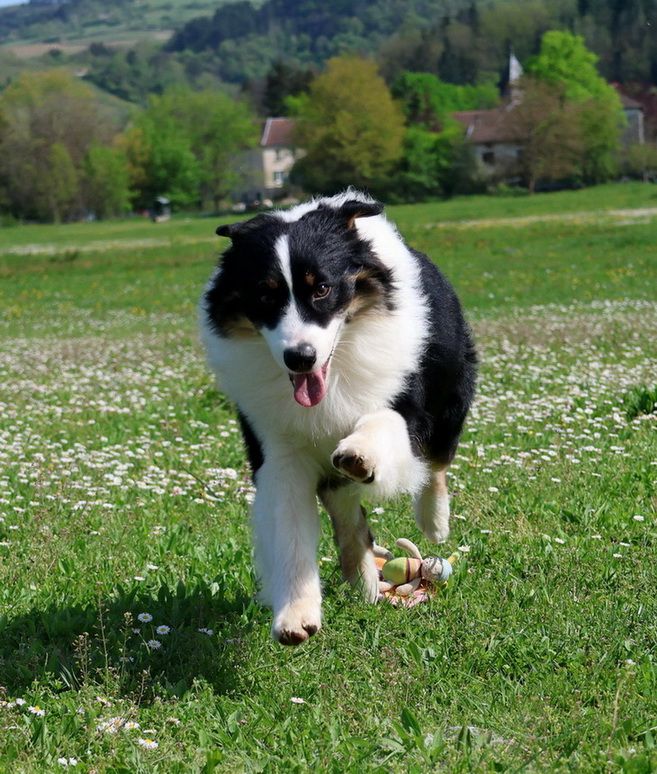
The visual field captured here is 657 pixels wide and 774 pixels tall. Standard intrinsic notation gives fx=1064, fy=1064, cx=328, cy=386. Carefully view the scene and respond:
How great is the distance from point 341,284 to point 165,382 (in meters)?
7.48

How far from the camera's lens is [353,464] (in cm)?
396

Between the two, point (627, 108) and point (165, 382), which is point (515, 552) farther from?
point (627, 108)

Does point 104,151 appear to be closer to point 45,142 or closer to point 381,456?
point 45,142

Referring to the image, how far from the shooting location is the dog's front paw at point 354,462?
3951 millimetres

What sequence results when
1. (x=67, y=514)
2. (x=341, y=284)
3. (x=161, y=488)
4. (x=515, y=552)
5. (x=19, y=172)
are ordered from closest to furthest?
(x=341, y=284)
(x=515, y=552)
(x=67, y=514)
(x=161, y=488)
(x=19, y=172)

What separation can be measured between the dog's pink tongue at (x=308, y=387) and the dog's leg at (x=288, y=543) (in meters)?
0.38

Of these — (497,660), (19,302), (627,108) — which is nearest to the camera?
(497,660)

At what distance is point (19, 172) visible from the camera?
94.6m

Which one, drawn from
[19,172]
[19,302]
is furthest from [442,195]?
[19,302]

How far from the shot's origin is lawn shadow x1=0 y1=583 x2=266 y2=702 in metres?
4.07

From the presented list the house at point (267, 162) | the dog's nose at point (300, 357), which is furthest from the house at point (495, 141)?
the dog's nose at point (300, 357)

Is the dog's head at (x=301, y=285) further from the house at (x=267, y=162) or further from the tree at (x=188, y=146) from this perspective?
the house at (x=267, y=162)

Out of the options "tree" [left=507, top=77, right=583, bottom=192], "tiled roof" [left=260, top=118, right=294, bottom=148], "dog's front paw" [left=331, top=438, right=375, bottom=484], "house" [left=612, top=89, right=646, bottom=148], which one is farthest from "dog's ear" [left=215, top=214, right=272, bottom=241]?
"tiled roof" [left=260, top=118, right=294, bottom=148]

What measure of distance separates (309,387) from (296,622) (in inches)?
36.0
